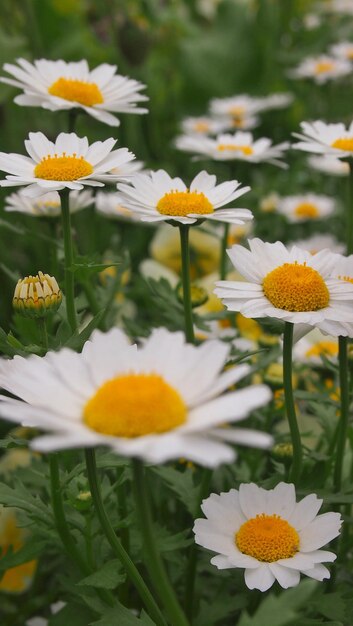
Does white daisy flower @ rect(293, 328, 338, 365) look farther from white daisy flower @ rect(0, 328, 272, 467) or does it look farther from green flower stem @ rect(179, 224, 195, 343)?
white daisy flower @ rect(0, 328, 272, 467)

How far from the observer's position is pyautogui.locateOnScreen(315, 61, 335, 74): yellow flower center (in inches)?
66.7

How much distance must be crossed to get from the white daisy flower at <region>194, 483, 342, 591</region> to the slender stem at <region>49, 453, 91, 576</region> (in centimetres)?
10

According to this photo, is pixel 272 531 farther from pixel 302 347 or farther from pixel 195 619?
pixel 302 347

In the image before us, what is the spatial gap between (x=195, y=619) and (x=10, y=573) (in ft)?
1.02

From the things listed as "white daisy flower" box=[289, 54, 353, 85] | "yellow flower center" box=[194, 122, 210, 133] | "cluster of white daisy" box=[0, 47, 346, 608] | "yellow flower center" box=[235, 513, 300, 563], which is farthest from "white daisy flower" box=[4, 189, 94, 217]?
"white daisy flower" box=[289, 54, 353, 85]

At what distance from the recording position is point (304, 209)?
1466 millimetres

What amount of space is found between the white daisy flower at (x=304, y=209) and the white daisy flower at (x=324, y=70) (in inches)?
12.5

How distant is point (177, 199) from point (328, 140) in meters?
0.24

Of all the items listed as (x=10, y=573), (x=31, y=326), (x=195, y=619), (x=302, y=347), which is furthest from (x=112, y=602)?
(x=302, y=347)

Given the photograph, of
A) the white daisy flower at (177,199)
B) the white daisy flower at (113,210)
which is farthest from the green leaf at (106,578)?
the white daisy flower at (113,210)

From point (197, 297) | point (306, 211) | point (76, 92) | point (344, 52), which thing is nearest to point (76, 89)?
point (76, 92)

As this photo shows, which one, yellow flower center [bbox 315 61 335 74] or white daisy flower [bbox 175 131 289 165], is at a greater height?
yellow flower center [bbox 315 61 335 74]

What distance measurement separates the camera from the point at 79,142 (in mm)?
740

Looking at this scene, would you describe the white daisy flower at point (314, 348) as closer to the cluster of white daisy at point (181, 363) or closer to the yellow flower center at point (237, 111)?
the cluster of white daisy at point (181, 363)
